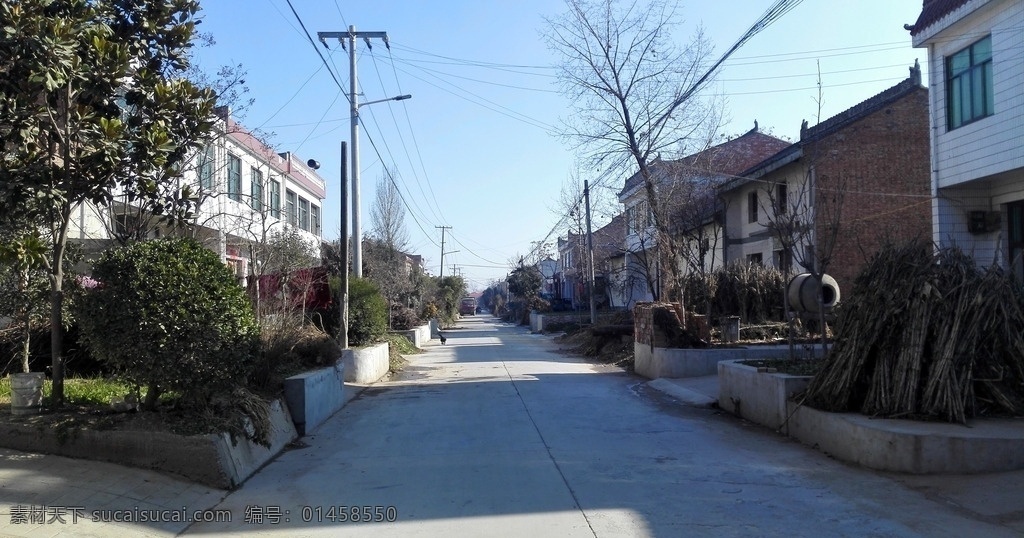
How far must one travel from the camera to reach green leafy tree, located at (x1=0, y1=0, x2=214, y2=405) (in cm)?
793

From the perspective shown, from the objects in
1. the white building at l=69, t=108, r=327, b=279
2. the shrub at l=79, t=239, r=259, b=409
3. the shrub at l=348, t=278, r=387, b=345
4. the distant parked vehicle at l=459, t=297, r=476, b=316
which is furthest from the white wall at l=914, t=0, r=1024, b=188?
the distant parked vehicle at l=459, t=297, r=476, b=316

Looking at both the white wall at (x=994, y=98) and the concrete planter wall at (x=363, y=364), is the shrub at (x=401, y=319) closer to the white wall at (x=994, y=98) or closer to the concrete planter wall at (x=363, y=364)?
the concrete planter wall at (x=363, y=364)

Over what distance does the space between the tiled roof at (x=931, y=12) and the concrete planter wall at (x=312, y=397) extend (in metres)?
14.3

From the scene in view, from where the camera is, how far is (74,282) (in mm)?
8953

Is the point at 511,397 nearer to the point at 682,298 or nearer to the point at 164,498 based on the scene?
the point at 682,298

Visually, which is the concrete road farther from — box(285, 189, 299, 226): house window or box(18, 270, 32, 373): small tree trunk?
box(285, 189, 299, 226): house window

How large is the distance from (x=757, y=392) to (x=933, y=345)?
297cm

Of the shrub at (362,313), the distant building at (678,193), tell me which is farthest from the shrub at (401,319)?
the shrub at (362,313)

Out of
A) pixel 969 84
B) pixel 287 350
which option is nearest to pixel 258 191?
pixel 287 350

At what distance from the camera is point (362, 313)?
20.2 meters

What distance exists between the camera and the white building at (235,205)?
1184cm

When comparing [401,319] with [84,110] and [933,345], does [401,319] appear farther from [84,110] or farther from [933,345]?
[933,345]

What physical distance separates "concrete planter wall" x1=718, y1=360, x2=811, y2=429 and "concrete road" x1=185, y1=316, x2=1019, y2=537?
0.95 feet

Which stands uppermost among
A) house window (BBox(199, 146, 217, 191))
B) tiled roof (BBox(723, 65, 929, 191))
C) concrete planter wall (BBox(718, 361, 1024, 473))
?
tiled roof (BBox(723, 65, 929, 191))
